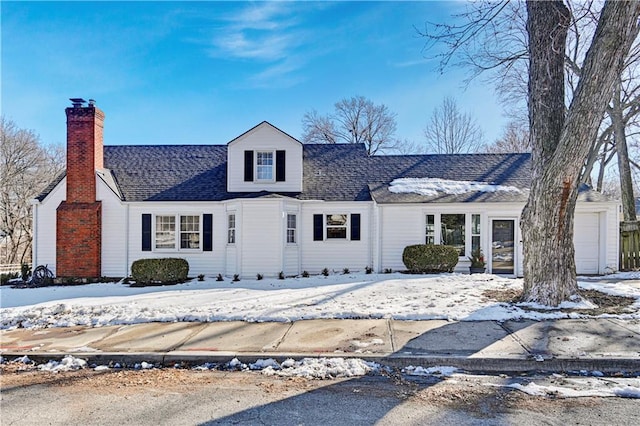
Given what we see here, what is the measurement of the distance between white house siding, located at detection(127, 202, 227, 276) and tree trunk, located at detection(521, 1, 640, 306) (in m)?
10.3

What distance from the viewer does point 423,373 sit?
505cm

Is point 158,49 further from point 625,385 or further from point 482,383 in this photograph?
point 625,385

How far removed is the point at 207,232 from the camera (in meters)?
14.8

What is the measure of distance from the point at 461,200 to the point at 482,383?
10.7 m

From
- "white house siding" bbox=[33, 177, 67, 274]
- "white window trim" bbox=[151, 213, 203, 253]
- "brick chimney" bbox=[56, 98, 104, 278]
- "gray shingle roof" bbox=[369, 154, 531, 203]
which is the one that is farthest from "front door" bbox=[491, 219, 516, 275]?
"white house siding" bbox=[33, 177, 67, 274]

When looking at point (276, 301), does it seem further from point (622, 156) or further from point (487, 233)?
point (622, 156)

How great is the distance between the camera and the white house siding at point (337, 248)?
1491cm

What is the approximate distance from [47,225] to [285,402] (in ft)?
47.2

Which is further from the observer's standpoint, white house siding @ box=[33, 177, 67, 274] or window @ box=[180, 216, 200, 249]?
window @ box=[180, 216, 200, 249]

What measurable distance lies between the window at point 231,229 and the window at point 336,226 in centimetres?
356

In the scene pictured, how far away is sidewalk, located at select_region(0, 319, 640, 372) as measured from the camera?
530cm

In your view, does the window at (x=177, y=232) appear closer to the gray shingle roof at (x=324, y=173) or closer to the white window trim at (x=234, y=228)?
the white window trim at (x=234, y=228)

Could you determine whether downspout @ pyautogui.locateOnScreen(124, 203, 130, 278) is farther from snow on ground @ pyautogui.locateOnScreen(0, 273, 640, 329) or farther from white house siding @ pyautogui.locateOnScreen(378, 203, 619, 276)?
white house siding @ pyautogui.locateOnScreen(378, 203, 619, 276)

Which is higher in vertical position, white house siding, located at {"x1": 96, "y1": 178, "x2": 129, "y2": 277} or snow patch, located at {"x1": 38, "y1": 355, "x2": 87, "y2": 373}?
white house siding, located at {"x1": 96, "y1": 178, "x2": 129, "y2": 277}
